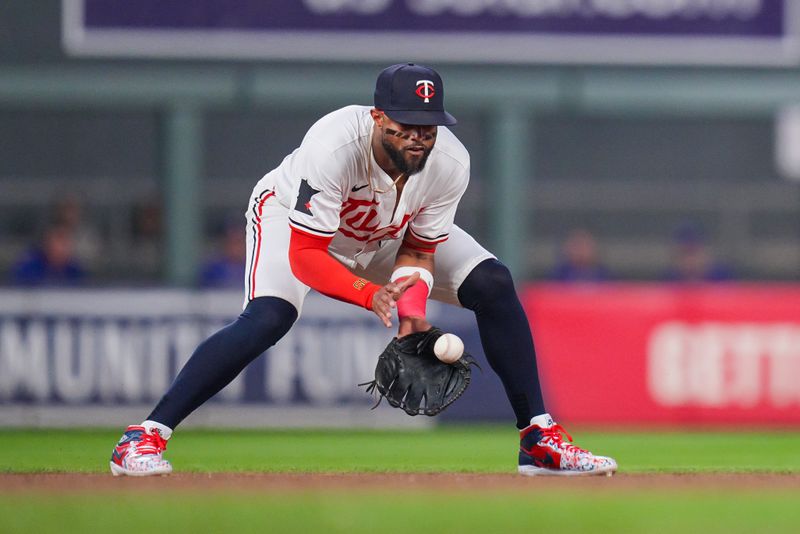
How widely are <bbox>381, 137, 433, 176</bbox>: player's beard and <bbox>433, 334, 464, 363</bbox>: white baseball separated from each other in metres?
0.59

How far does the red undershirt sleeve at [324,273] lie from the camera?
5.07m

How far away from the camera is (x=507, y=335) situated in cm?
549

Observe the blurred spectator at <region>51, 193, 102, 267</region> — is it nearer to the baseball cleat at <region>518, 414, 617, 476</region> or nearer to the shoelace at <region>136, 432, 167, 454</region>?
the shoelace at <region>136, 432, 167, 454</region>

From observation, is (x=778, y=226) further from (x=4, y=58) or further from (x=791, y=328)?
(x=4, y=58)

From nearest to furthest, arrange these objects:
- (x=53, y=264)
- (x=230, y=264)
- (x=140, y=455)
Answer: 1. (x=140, y=455)
2. (x=53, y=264)
3. (x=230, y=264)

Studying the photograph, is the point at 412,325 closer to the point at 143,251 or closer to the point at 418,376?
the point at 418,376

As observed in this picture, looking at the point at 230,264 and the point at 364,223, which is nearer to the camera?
the point at 364,223

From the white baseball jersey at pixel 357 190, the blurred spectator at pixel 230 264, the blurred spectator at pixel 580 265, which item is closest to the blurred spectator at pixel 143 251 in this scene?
the blurred spectator at pixel 230 264

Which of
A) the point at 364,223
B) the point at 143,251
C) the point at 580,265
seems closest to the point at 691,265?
the point at 580,265

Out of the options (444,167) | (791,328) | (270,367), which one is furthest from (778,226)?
(444,167)

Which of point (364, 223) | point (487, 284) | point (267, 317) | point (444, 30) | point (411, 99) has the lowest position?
point (267, 317)

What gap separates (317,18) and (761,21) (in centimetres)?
345

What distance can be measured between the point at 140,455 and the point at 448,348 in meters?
1.13

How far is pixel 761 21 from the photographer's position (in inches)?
460
